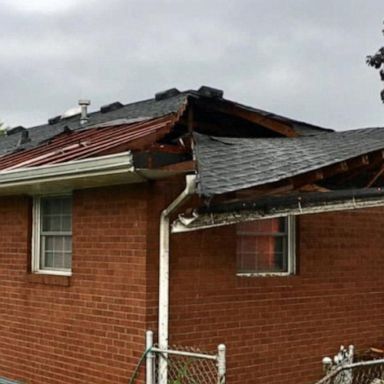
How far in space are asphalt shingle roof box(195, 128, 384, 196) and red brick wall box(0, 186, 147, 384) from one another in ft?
3.18

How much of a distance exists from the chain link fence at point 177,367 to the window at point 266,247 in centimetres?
117

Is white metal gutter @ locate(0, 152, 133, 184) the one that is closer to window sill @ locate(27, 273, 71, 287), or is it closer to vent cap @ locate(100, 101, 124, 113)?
window sill @ locate(27, 273, 71, 287)

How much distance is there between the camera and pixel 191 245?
7.46m

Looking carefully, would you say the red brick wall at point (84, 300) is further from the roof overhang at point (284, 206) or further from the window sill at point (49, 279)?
the roof overhang at point (284, 206)

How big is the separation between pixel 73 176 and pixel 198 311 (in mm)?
1918

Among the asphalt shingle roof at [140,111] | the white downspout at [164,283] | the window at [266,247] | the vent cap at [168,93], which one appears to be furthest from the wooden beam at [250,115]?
the vent cap at [168,93]

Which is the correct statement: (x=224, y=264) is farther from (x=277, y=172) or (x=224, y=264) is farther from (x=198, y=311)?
(x=277, y=172)

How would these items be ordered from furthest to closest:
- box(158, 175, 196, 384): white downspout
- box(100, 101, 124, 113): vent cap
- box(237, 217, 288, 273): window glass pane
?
box(100, 101, 124, 113): vent cap < box(237, 217, 288, 273): window glass pane < box(158, 175, 196, 384): white downspout

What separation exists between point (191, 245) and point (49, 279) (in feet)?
6.70

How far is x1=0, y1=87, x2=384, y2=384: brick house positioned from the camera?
→ 22.2 feet

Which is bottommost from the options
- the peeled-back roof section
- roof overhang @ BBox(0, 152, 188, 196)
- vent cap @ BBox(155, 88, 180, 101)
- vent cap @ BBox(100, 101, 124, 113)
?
roof overhang @ BBox(0, 152, 188, 196)

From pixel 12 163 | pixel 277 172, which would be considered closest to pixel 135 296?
pixel 277 172

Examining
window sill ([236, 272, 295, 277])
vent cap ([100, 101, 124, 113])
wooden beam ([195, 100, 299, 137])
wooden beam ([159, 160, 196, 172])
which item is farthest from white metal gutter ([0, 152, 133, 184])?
vent cap ([100, 101, 124, 113])

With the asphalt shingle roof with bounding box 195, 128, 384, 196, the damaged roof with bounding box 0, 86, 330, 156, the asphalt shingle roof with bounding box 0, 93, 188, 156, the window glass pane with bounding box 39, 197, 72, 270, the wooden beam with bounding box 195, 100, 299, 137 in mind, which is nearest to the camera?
the asphalt shingle roof with bounding box 195, 128, 384, 196
